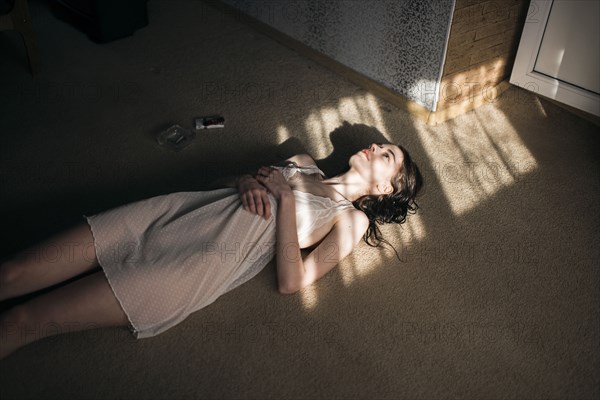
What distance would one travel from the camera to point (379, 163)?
6.27ft

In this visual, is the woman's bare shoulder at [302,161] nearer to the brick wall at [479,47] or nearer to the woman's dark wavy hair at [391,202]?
the woman's dark wavy hair at [391,202]

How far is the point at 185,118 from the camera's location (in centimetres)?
254

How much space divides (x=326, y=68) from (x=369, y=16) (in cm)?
42

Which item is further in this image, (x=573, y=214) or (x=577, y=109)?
(x=577, y=109)

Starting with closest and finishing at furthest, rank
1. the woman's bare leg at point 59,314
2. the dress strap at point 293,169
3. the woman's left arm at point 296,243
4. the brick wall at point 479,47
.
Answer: the woman's bare leg at point 59,314
the woman's left arm at point 296,243
the dress strap at point 293,169
the brick wall at point 479,47

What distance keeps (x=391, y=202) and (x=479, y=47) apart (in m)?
0.96

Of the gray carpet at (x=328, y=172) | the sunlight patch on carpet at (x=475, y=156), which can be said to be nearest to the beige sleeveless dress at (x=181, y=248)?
the gray carpet at (x=328, y=172)

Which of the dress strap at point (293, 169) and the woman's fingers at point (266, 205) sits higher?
the woman's fingers at point (266, 205)

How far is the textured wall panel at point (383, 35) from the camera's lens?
7.75 ft

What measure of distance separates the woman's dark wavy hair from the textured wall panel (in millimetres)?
663

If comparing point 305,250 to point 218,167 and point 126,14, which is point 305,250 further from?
point 126,14

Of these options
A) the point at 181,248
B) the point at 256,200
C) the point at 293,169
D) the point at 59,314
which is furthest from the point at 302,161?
the point at 59,314

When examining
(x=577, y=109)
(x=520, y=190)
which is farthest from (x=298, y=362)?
(x=577, y=109)

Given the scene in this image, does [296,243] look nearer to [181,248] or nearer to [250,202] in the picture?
[250,202]
